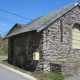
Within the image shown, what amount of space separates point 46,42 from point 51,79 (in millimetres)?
3052

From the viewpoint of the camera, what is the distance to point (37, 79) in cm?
1057

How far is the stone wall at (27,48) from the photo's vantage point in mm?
13013

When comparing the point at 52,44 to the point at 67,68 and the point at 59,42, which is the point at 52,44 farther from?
the point at 67,68

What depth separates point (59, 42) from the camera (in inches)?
520

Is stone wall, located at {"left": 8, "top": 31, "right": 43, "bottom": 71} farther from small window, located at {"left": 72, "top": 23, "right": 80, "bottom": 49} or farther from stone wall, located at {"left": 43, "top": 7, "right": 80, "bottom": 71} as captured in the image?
small window, located at {"left": 72, "top": 23, "right": 80, "bottom": 49}

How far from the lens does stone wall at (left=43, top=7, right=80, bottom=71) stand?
12.5 m

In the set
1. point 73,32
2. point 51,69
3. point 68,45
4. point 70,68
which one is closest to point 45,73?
point 51,69

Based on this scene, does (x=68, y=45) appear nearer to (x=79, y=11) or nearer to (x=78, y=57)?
(x=78, y=57)

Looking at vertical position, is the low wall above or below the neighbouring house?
below

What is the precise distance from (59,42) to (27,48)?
2.85m

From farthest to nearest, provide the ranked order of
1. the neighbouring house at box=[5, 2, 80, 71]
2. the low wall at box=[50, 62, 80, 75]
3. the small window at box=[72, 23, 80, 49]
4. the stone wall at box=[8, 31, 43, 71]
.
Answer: the small window at box=[72, 23, 80, 49] < the stone wall at box=[8, 31, 43, 71] < the neighbouring house at box=[5, 2, 80, 71] < the low wall at box=[50, 62, 80, 75]

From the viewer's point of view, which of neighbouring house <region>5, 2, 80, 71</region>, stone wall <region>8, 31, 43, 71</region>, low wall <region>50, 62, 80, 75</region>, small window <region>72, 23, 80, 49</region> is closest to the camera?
low wall <region>50, 62, 80, 75</region>

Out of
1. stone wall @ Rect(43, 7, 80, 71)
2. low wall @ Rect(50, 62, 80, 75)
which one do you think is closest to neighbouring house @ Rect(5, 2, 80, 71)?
stone wall @ Rect(43, 7, 80, 71)

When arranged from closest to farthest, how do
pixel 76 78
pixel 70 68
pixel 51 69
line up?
1. pixel 76 78
2. pixel 70 68
3. pixel 51 69
